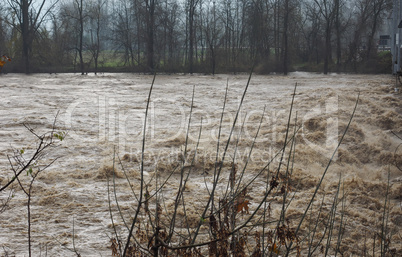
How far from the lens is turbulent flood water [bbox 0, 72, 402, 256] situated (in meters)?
5.58

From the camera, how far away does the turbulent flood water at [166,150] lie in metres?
5.58

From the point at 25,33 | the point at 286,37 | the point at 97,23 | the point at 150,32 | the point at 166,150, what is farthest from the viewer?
the point at 97,23

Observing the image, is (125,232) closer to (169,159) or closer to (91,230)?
(91,230)

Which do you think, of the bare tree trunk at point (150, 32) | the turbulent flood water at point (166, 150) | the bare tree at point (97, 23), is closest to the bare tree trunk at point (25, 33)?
the bare tree at point (97, 23)

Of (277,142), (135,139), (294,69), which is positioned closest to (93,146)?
(135,139)

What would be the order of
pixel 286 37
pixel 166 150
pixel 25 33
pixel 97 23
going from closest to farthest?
1. pixel 166 150
2. pixel 286 37
3. pixel 25 33
4. pixel 97 23

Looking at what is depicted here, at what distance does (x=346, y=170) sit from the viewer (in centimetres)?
809

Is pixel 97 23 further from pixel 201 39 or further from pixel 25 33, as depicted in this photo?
pixel 201 39

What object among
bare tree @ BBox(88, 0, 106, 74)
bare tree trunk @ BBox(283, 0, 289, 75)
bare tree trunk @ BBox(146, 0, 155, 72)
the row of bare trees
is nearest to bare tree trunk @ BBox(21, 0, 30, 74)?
the row of bare trees

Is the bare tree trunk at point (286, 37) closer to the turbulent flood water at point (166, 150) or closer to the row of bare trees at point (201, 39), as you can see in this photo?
the row of bare trees at point (201, 39)

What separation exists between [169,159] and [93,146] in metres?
2.05

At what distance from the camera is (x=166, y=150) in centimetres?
930

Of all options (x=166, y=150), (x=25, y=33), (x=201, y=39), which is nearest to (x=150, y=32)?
(x=201, y=39)

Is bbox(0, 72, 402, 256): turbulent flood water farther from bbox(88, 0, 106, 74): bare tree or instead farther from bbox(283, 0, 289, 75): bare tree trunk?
bbox(88, 0, 106, 74): bare tree
